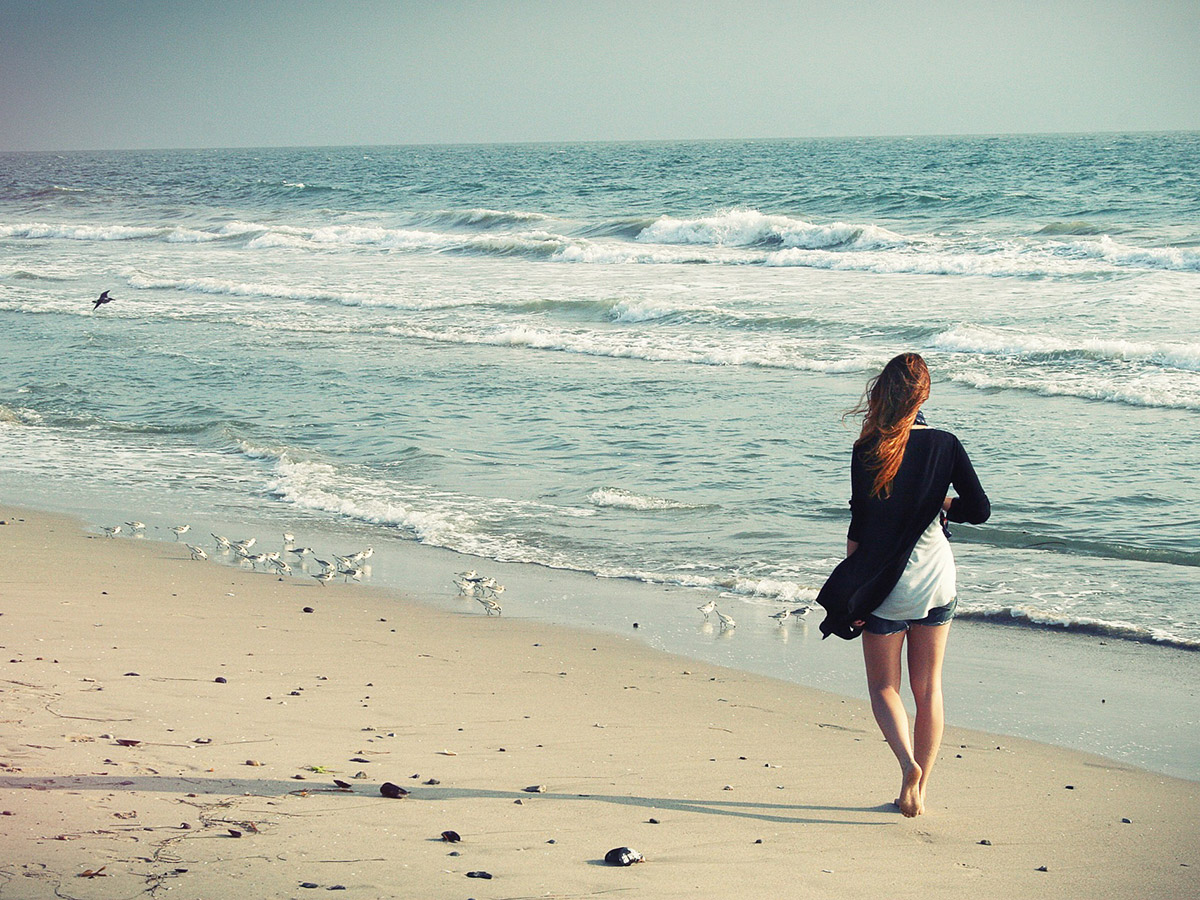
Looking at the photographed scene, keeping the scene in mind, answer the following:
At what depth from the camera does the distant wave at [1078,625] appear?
6293 mm

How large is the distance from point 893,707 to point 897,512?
69 cm

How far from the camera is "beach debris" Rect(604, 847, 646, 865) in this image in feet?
11.2

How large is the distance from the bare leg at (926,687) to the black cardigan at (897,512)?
9.7 inches

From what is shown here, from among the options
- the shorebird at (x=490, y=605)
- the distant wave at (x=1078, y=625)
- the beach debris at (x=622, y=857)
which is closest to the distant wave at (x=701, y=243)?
the distant wave at (x=1078, y=625)

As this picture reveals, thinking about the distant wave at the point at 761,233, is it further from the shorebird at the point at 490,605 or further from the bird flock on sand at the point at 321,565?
the shorebird at the point at 490,605

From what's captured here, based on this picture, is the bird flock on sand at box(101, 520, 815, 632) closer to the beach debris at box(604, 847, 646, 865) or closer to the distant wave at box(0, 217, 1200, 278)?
the beach debris at box(604, 847, 646, 865)

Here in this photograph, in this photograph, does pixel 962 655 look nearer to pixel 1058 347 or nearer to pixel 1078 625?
pixel 1078 625

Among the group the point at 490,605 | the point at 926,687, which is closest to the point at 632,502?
the point at 490,605

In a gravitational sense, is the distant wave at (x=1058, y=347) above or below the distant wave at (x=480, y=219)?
below

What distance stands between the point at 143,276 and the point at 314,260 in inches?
205

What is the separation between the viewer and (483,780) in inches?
163

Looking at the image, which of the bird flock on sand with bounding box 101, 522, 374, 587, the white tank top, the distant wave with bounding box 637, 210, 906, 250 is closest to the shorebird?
the bird flock on sand with bounding box 101, 522, 374, 587

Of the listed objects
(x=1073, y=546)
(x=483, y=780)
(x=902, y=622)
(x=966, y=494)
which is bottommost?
(x=483, y=780)

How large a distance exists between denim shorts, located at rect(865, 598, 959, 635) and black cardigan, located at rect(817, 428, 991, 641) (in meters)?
0.07
